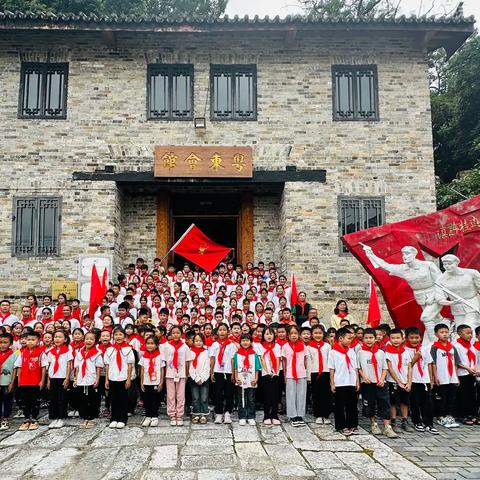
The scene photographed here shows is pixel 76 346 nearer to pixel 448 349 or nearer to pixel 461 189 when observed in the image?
pixel 448 349

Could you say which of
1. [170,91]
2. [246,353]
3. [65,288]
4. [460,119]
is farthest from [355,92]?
[460,119]

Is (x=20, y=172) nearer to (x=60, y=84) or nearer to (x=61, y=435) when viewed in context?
(x=60, y=84)

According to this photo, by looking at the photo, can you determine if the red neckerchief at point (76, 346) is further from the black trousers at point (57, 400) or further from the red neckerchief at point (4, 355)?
the red neckerchief at point (4, 355)

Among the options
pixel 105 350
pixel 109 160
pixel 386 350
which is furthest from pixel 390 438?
pixel 109 160

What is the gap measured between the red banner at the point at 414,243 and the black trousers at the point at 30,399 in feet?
18.7

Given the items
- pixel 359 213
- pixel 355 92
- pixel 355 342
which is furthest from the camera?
pixel 355 92

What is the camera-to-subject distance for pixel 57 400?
694 cm

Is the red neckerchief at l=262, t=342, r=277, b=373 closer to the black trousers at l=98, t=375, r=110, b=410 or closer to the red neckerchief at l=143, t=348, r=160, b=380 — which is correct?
the red neckerchief at l=143, t=348, r=160, b=380

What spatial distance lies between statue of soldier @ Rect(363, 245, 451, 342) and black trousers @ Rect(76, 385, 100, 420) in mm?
4987

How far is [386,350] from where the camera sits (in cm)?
694

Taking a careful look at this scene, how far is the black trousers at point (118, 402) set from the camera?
6.69m

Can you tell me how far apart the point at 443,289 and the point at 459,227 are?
175 centimetres

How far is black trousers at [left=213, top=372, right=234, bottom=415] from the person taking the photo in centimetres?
700

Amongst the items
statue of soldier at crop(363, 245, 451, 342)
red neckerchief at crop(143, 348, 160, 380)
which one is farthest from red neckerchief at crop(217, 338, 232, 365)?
statue of soldier at crop(363, 245, 451, 342)
